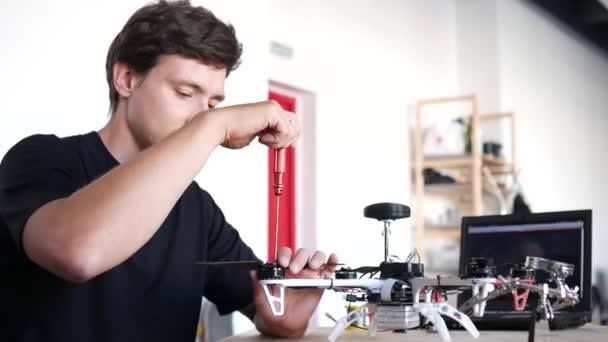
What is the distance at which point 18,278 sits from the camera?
122cm

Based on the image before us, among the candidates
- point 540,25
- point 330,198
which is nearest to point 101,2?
point 330,198

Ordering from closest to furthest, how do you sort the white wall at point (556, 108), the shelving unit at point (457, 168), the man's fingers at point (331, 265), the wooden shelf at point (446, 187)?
the man's fingers at point (331, 265), the shelving unit at point (457, 168), the wooden shelf at point (446, 187), the white wall at point (556, 108)

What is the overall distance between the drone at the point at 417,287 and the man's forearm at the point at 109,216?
20 cm

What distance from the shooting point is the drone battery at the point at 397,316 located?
1.05 metres

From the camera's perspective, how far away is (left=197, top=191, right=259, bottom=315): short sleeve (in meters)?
1.54

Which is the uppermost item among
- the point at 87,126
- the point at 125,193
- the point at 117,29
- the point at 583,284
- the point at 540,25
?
the point at 540,25

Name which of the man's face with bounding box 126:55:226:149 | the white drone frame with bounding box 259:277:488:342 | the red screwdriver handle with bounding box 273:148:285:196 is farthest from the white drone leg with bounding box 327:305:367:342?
the man's face with bounding box 126:55:226:149

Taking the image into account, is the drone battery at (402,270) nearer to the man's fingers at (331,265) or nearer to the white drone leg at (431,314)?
the white drone leg at (431,314)

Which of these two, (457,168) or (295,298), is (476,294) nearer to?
(295,298)

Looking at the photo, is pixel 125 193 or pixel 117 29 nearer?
pixel 125 193

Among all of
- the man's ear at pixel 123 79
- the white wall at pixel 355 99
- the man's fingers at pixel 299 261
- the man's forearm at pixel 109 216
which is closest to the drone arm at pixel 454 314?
the man's fingers at pixel 299 261

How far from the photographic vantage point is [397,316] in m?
1.06

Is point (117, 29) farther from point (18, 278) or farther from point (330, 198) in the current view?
point (330, 198)

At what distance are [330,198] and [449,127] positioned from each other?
1.26 metres
